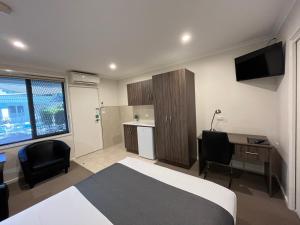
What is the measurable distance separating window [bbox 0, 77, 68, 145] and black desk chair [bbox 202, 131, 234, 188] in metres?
3.60

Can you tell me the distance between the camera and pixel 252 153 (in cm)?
211

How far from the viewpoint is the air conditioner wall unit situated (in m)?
3.67

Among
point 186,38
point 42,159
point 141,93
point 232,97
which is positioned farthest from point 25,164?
point 232,97

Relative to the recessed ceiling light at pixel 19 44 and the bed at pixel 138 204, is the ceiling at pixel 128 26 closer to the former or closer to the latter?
the recessed ceiling light at pixel 19 44

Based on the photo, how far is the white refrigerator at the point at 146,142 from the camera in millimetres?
3502

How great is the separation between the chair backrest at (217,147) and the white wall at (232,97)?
0.76m

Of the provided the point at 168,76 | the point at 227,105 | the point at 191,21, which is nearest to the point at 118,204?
the point at 191,21

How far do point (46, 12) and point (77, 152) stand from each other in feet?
11.4

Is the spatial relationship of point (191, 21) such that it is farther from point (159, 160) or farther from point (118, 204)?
point (159, 160)

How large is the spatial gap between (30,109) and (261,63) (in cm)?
477

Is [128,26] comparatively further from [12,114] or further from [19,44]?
[12,114]

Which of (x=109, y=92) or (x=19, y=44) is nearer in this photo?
(x=19, y=44)

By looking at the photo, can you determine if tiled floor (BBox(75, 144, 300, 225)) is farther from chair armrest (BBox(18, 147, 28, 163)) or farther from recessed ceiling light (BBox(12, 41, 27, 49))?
recessed ceiling light (BBox(12, 41, 27, 49))

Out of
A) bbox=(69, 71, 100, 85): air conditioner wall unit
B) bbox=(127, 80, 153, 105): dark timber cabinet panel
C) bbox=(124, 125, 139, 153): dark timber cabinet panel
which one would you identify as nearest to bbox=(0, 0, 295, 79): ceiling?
bbox=(69, 71, 100, 85): air conditioner wall unit
